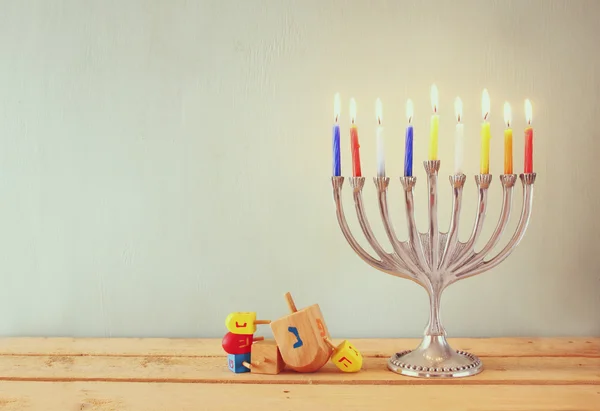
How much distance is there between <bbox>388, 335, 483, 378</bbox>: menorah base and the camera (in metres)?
0.93

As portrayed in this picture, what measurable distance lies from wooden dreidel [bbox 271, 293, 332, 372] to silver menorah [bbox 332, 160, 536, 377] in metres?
0.11

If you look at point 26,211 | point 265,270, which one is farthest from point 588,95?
point 26,211

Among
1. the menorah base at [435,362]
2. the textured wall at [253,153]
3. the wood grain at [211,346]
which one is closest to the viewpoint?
the menorah base at [435,362]

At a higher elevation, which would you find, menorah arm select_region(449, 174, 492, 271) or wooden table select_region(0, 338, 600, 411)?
menorah arm select_region(449, 174, 492, 271)

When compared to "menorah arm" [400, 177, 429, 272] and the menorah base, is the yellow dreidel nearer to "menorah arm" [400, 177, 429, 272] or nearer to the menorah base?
the menorah base

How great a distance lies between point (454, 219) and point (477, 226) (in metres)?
0.03

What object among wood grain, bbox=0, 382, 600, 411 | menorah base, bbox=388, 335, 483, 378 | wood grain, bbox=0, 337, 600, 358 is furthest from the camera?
wood grain, bbox=0, 337, 600, 358

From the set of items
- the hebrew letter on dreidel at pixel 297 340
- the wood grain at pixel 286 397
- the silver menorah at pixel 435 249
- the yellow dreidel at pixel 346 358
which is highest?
the silver menorah at pixel 435 249

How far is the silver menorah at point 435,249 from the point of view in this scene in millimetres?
969

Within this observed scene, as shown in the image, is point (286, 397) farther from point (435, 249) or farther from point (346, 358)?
point (435, 249)

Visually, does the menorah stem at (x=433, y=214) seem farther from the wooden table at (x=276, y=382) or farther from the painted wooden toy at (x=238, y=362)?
the painted wooden toy at (x=238, y=362)

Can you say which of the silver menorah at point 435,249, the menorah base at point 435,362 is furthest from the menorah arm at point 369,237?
the menorah base at point 435,362

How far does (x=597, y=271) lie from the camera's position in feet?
3.87

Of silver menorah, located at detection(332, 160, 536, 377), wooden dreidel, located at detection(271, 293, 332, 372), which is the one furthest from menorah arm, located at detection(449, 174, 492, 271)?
wooden dreidel, located at detection(271, 293, 332, 372)
